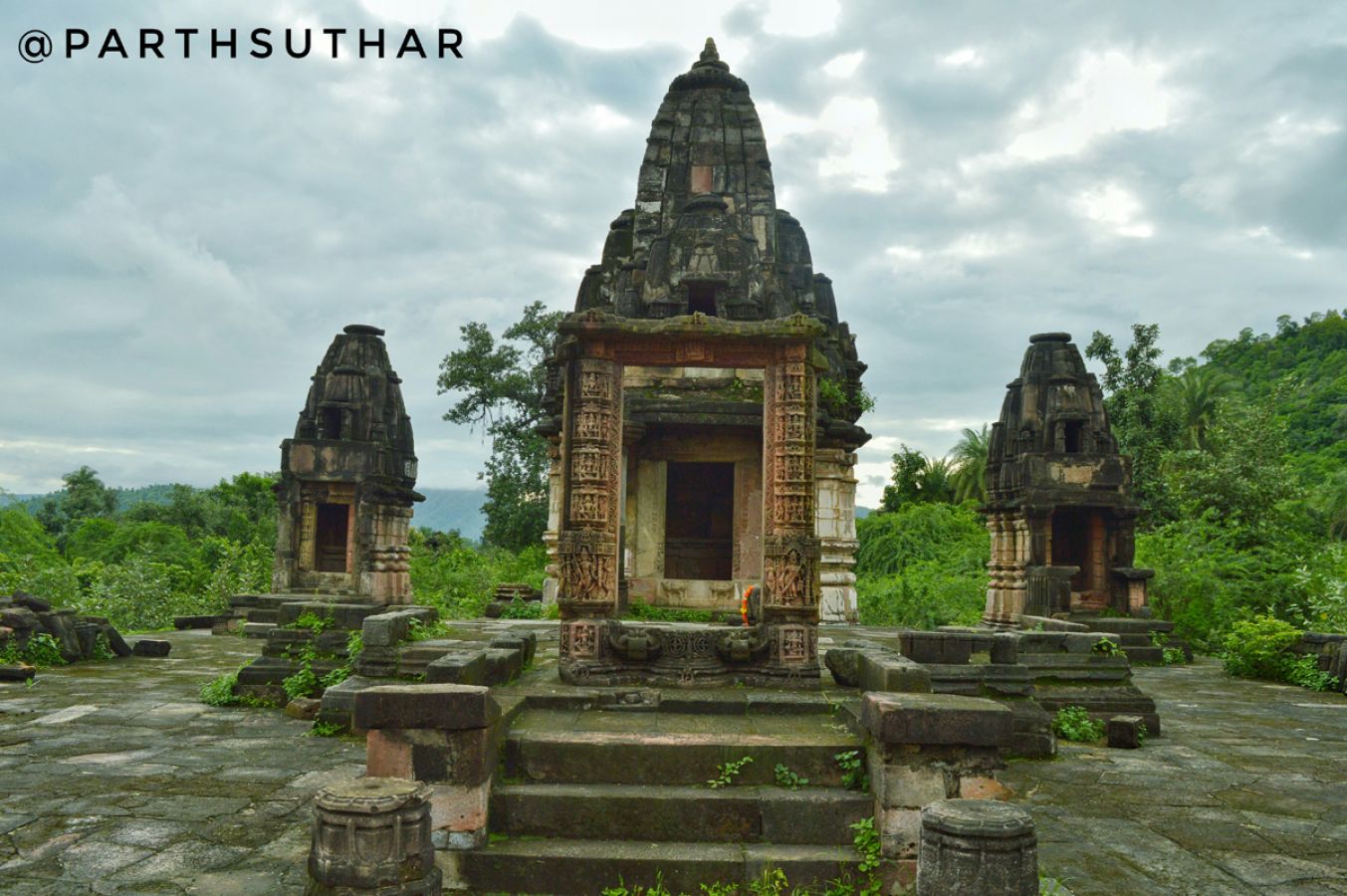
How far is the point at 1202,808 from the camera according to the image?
6695 mm

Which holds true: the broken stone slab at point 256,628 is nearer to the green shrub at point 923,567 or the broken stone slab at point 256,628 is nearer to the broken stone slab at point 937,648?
the green shrub at point 923,567

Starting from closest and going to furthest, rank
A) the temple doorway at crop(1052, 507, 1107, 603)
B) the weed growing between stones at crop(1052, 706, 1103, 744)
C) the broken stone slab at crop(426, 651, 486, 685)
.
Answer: the broken stone slab at crop(426, 651, 486, 685) < the weed growing between stones at crop(1052, 706, 1103, 744) < the temple doorway at crop(1052, 507, 1107, 603)

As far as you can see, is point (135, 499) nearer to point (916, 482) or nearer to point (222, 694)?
point (916, 482)

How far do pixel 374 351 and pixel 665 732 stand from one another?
17.5m

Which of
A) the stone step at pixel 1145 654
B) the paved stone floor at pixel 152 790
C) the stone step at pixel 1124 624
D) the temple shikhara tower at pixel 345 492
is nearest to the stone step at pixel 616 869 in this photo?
the paved stone floor at pixel 152 790

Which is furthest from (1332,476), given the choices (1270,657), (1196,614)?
(1270,657)

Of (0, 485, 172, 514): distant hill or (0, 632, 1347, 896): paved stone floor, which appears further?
(0, 485, 172, 514): distant hill

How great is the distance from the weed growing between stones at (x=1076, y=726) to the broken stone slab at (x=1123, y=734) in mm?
249

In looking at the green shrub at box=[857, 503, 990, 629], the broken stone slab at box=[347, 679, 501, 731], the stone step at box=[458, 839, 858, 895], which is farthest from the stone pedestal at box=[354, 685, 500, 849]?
the green shrub at box=[857, 503, 990, 629]

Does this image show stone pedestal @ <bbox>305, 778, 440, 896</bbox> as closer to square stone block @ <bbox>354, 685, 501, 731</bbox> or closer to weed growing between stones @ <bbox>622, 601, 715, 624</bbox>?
square stone block @ <bbox>354, 685, 501, 731</bbox>

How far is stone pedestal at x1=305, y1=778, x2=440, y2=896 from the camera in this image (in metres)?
4.19

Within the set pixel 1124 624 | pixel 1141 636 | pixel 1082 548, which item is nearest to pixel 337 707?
pixel 1124 624

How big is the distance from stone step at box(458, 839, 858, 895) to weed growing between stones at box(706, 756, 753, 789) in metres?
0.52

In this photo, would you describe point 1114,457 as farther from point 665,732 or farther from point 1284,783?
point 665,732
